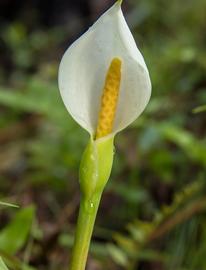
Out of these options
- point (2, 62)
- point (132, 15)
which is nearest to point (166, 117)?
point (132, 15)

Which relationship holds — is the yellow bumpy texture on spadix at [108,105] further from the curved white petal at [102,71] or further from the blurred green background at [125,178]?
the blurred green background at [125,178]

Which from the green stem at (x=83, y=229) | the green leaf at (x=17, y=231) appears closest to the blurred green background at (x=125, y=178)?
the green leaf at (x=17, y=231)

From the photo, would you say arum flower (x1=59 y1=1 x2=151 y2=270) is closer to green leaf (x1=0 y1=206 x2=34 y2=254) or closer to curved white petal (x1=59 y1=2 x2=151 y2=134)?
curved white petal (x1=59 y1=2 x2=151 y2=134)

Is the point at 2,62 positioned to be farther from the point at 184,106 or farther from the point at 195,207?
the point at 195,207

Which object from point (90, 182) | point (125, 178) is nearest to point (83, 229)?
point (90, 182)

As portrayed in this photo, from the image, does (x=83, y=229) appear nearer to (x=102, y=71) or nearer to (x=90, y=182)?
(x=90, y=182)

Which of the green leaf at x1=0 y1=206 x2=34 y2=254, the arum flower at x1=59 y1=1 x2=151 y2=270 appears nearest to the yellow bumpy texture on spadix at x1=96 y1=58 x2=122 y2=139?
the arum flower at x1=59 y1=1 x2=151 y2=270
